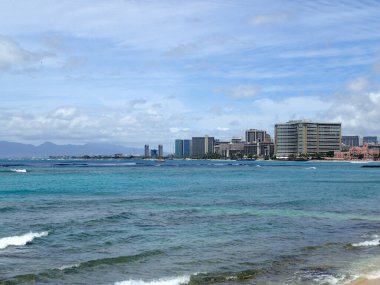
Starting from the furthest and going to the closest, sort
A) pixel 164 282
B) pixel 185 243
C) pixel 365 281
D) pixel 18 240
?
1. pixel 185 243
2. pixel 18 240
3. pixel 365 281
4. pixel 164 282

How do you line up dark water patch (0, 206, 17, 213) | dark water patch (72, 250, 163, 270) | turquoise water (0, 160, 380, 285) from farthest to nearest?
1. dark water patch (0, 206, 17, 213)
2. dark water patch (72, 250, 163, 270)
3. turquoise water (0, 160, 380, 285)

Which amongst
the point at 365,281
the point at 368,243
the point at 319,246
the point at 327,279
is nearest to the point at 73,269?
the point at 327,279

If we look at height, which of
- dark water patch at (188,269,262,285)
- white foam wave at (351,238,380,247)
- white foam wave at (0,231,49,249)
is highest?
white foam wave at (0,231,49,249)

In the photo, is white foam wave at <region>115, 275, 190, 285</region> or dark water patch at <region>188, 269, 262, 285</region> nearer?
white foam wave at <region>115, 275, 190, 285</region>

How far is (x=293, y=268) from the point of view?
21000 mm

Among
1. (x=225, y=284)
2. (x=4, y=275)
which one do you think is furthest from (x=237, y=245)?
(x=4, y=275)

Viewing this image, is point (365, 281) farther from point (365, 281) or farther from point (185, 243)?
point (185, 243)

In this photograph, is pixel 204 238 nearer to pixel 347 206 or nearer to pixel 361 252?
pixel 361 252

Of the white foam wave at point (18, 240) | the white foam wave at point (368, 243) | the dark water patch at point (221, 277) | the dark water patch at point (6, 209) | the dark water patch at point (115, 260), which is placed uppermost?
the dark water patch at point (6, 209)

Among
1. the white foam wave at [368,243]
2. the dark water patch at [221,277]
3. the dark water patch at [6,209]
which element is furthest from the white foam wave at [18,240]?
the white foam wave at [368,243]

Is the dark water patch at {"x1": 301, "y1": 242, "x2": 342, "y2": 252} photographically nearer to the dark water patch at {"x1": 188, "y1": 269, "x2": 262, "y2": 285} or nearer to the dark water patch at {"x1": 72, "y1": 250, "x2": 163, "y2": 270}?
the dark water patch at {"x1": 188, "y1": 269, "x2": 262, "y2": 285}

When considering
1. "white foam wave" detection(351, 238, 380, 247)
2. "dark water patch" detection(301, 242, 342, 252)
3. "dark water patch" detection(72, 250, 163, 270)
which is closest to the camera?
"dark water patch" detection(72, 250, 163, 270)

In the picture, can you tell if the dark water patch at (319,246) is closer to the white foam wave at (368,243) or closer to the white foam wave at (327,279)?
the white foam wave at (368,243)

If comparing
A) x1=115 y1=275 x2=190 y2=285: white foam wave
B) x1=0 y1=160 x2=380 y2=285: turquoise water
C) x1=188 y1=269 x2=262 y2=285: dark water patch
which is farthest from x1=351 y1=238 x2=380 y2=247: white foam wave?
x1=115 y1=275 x2=190 y2=285: white foam wave
